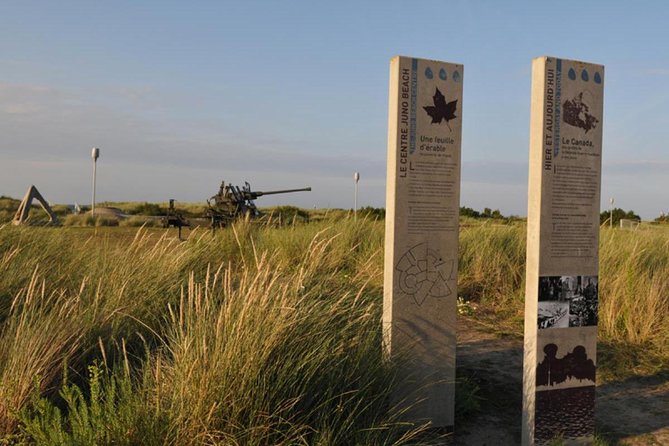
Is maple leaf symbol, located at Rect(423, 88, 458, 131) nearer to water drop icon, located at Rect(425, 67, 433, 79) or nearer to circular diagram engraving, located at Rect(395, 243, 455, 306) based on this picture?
water drop icon, located at Rect(425, 67, 433, 79)

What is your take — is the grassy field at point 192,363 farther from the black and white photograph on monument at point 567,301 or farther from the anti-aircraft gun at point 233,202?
the anti-aircraft gun at point 233,202

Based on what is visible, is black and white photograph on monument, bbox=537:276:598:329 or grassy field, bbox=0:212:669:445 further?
black and white photograph on monument, bbox=537:276:598:329

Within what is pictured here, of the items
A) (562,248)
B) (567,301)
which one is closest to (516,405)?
(567,301)

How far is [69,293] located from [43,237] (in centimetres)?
218

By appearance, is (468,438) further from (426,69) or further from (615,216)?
(615,216)

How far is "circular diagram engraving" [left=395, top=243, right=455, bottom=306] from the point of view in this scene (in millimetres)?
4535

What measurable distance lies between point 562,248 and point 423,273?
1.05 meters

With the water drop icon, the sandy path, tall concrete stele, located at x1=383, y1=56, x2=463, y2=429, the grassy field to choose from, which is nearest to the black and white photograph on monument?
tall concrete stele, located at x1=383, y1=56, x2=463, y2=429

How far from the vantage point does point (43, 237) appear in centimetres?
740

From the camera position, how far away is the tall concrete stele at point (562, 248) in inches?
176

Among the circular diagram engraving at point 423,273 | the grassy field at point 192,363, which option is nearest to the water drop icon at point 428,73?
the circular diagram engraving at point 423,273

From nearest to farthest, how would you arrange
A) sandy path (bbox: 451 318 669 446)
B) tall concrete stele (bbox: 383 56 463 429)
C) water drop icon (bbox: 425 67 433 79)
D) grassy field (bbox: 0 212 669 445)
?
grassy field (bbox: 0 212 669 445) < tall concrete stele (bbox: 383 56 463 429) < water drop icon (bbox: 425 67 433 79) < sandy path (bbox: 451 318 669 446)

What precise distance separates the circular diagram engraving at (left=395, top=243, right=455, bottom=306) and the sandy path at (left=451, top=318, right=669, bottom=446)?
110cm

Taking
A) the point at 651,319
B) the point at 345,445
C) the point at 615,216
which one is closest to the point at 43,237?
the point at 345,445
